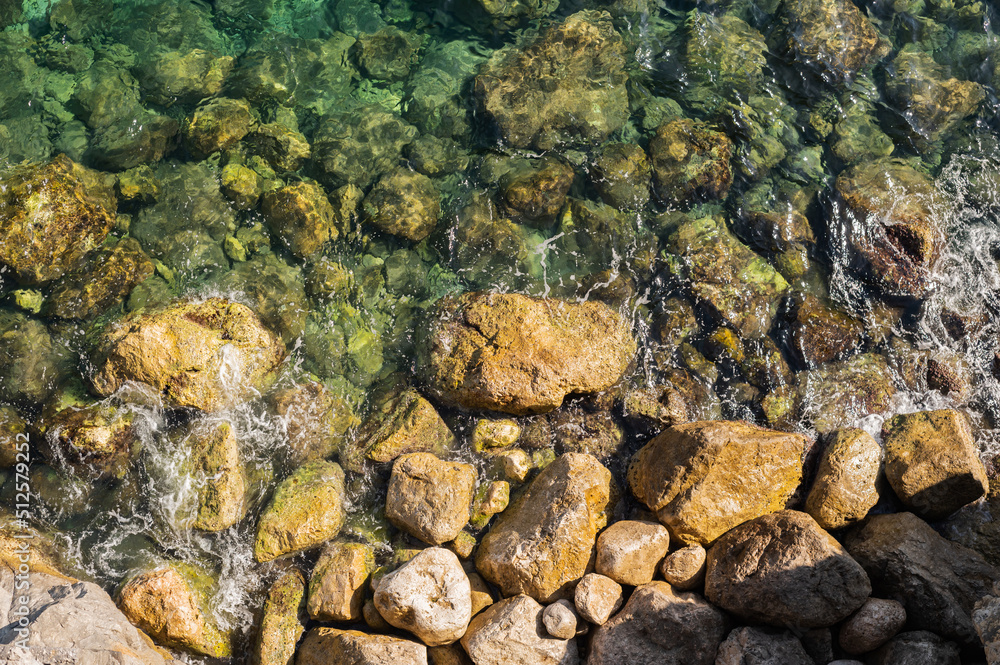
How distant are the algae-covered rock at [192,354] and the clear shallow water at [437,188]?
21 centimetres

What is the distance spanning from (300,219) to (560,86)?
342 centimetres

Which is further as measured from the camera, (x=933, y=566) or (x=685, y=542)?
(x=685, y=542)

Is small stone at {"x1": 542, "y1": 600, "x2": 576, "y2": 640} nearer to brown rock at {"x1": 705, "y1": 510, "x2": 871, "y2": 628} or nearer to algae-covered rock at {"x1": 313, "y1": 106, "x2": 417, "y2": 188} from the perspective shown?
brown rock at {"x1": 705, "y1": 510, "x2": 871, "y2": 628}

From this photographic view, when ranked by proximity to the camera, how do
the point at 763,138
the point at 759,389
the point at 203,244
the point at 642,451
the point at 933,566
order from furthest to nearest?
the point at 763,138 → the point at 203,244 → the point at 759,389 → the point at 642,451 → the point at 933,566

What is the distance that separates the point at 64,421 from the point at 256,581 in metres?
2.32

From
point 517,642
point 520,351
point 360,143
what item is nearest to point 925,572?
point 517,642

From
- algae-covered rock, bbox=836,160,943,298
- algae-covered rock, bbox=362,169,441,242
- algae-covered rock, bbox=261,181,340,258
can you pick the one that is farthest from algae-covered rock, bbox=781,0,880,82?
algae-covered rock, bbox=261,181,340,258

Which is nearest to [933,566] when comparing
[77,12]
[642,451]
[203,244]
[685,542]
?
[685,542]

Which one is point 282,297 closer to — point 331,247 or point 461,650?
point 331,247

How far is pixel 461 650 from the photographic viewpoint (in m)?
4.82

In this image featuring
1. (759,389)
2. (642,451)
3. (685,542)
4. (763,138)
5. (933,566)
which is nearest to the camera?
(933,566)

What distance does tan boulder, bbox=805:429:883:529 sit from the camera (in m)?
5.13

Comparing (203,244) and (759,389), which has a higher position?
(203,244)

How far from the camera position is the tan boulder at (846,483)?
202 inches
